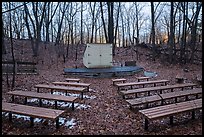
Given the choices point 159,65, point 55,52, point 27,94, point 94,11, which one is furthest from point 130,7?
point 27,94

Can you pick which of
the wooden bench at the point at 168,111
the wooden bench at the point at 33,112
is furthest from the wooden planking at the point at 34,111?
the wooden bench at the point at 168,111

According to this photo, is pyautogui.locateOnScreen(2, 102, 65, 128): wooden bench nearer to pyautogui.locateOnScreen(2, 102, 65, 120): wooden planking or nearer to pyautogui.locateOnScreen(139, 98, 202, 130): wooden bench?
pyautogui.locateOnScreen(2, 102, 65, 120): wooden planking

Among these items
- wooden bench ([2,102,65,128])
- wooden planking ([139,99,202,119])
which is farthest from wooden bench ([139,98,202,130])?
wooden bench ([2,102,65,128])

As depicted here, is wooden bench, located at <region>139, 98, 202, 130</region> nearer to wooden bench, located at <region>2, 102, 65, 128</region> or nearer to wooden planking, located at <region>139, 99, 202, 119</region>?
wooden planking, located at <region>139, 99, 202, 119</region>

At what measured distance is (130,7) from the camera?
33.1 m

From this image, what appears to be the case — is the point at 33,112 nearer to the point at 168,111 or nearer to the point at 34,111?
the point at 34,111

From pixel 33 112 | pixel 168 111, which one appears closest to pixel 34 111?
pixel 33 112

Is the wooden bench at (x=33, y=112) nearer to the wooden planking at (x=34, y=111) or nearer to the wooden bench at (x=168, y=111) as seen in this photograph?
the wooden planking at (x=34, y=111)

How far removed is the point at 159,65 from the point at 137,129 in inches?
456

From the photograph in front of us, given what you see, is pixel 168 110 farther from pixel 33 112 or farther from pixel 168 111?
pixel 33 112

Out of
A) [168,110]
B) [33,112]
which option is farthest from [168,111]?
[33,112]

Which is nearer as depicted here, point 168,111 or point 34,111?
point 168,111

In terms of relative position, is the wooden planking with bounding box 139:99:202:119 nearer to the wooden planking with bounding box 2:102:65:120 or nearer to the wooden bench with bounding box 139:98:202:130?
the wooden bench with bounding box 139:98:202:130

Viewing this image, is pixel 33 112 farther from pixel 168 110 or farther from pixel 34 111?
pixel 168 110
